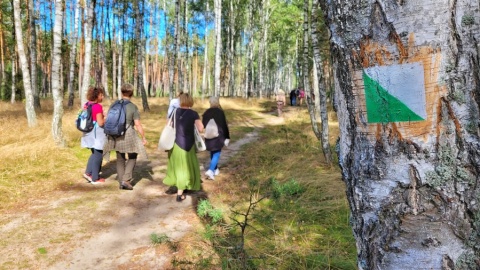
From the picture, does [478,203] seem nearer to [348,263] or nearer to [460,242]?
[460,242]

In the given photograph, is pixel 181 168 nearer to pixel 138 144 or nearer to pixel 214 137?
pixel 138 144

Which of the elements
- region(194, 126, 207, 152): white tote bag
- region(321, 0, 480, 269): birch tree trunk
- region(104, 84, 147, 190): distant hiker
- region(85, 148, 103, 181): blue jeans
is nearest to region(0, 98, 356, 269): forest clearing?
region(85, 148, 103, 181): blue jeans

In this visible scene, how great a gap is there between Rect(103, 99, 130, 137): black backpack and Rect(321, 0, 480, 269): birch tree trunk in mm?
4709

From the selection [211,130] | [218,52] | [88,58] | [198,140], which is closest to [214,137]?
[211,130]

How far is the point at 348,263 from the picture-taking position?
8.84ft

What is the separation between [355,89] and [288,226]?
3.01m

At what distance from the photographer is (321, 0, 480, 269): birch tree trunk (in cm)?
86

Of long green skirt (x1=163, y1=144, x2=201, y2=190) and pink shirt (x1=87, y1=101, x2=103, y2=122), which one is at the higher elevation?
pink shirt (x1=87, y1=101, x2=103, y2=122)

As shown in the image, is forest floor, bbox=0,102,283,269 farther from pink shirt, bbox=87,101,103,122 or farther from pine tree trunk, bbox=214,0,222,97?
pine tree trunk, bbox=214,0,222,97

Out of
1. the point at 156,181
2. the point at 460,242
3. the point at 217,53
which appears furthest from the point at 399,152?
the point at 217,53

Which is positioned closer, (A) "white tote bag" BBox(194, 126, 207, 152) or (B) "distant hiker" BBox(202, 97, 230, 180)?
(A) "white tote bag" BBox(194, 126, 207, 152)

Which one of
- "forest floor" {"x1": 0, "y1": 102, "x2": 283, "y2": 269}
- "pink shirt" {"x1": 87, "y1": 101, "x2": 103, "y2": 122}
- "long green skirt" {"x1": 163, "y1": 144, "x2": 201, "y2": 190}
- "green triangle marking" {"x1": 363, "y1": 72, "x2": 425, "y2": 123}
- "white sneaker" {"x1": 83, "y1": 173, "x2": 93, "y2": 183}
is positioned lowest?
"forest floor" {"x1": 0, "y1": 102, "x2": 283, "y2": 269}

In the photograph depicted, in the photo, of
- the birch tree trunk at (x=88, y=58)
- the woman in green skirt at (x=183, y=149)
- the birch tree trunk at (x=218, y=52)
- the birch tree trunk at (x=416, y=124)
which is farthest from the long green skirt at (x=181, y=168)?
the birch tree trunk at (x=218, y=52)

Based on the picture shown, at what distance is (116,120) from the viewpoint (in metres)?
5.13
